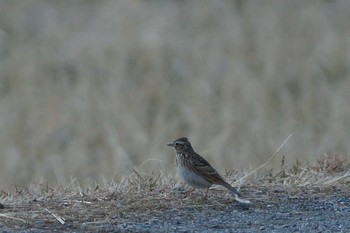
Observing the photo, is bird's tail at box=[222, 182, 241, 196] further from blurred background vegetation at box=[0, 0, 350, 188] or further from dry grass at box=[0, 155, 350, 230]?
blurred background vegetation at box=[0, 0, 350, 188]

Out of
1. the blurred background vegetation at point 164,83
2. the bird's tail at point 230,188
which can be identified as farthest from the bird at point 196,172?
the blurred background vegetation at point 164,83

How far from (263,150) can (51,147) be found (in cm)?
281

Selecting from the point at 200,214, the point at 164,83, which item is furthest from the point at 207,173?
the point at 164,83

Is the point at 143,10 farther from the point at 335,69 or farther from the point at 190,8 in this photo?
the point at 335,69

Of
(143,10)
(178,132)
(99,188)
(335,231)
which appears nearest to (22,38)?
(143,10)

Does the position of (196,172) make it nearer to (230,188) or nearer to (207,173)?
(207,173)

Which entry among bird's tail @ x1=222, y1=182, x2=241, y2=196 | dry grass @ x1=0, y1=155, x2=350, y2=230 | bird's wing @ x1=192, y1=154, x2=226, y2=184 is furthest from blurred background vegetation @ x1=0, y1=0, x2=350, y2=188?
bird's tail @ x1=222, y1=182, x2=241, y2=196

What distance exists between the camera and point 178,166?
9.35 meters

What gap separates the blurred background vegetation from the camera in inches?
609

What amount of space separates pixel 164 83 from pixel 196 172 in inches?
317

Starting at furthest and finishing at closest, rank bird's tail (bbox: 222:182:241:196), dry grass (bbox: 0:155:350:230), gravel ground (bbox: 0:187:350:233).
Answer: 1. bird's tail (bbox: 222:182:241:196)
2. dry grass (bbox: 0:155:350:230)
3. gravel ground (bbox: 0:187:350:233)

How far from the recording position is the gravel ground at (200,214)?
8211 millimetres

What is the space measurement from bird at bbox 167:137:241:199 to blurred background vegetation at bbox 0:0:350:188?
433cm

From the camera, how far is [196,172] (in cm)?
910
